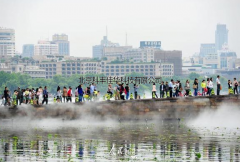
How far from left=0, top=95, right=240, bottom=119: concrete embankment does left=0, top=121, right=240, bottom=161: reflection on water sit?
20.0 ft

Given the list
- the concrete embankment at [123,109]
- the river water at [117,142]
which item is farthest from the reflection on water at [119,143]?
the concrete embankment at [123,109]

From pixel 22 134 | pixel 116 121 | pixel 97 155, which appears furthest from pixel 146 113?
pixel 97 155

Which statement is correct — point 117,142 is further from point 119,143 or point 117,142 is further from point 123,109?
point 123,109

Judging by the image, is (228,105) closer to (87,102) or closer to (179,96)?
(179,96)

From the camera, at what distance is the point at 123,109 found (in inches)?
2763

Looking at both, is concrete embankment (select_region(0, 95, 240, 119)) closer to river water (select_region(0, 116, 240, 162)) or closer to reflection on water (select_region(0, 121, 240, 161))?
river water (select_region(0, 116, 240, 162))

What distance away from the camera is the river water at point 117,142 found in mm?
40656

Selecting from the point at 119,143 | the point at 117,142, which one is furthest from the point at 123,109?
the point at 119,143

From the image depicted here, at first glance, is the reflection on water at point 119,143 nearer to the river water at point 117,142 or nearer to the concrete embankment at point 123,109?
the river water at point 117,142

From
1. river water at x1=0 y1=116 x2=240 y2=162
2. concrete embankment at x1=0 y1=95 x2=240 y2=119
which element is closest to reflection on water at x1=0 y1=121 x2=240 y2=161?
river water at x1=0 y1=116 x2=240 y2=162

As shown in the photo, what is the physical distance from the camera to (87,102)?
229 ft

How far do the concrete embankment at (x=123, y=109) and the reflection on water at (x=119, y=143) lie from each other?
6.09 m

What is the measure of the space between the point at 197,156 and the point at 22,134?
17640 millimetres

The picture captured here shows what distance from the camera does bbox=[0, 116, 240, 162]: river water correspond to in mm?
40656
